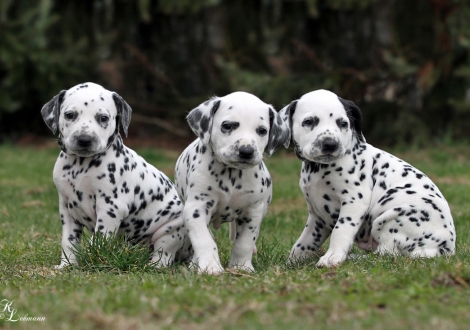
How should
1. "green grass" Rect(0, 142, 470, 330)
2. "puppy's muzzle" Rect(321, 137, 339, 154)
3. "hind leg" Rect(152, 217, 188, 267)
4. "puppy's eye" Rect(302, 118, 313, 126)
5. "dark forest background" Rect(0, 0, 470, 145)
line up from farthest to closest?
"dark forest background" Rect(0, 0, 470, 145) → "hind leg" Rect(152, 217, 188, 267) → "puppy's eye" Rect(302, 118, 313, 126) → "puppy's muzzle" Rect(321, 137, 339, 154) → "green grass" Rect(0, 142, 470, 330)

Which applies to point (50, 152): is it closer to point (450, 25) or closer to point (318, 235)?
point (450, 25)

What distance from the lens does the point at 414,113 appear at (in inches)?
668

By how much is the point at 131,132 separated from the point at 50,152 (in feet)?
10.6

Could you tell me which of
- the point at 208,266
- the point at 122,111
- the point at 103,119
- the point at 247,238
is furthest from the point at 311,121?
the point at 103,119

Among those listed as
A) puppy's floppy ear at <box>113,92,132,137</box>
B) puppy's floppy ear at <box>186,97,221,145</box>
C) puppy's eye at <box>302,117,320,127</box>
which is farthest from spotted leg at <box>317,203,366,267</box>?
puppy's floppy ear at <box>113,92,132,137</box>

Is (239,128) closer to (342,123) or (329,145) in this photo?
(329,145)

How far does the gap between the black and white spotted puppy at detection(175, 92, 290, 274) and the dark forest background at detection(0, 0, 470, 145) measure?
1017 cm

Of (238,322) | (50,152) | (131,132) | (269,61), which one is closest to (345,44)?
(269,61)

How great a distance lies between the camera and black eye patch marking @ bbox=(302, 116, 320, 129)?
6.36 meters

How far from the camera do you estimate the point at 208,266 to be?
19.9 ft

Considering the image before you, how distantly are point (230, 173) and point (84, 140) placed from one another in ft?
4.25

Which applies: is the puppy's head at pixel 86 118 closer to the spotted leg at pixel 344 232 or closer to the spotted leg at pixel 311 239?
the spotted leg at pixel 311 239

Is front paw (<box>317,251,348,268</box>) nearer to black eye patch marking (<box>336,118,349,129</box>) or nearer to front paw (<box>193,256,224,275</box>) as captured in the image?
front paw (<box>193,256,224,275</box>)

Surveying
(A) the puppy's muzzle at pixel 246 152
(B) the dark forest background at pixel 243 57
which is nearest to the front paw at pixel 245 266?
(A) the puppy's muzzle at pixel 246 152
